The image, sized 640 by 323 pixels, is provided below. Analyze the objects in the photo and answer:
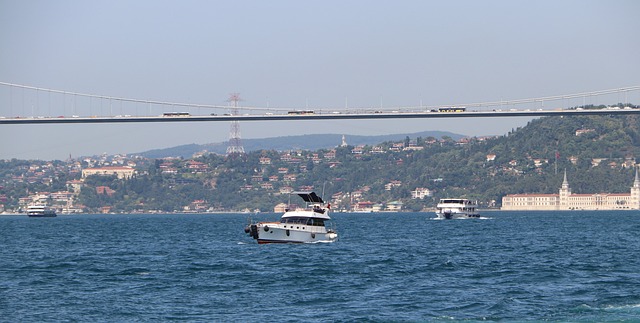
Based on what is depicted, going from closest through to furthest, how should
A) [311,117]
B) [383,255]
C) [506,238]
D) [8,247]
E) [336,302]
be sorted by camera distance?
[336,302] < [383,255] < [8,247] < [506,238] < [311,117]

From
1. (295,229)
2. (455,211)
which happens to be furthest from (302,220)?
(455,211)

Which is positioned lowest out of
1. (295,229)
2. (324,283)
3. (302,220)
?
(324,283)

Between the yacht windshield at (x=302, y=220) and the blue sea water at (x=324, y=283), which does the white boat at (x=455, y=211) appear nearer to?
the blue sea water at (x=324, y=283)

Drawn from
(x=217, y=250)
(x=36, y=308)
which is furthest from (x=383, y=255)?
(x=36, y=308)

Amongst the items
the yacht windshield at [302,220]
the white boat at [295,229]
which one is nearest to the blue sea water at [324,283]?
the white boat at [295,229]

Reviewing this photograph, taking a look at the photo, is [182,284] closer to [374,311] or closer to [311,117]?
[374,311]

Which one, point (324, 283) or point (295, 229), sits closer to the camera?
point (324, 283)

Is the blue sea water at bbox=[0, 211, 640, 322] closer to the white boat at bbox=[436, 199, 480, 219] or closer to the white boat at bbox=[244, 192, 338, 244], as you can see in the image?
the white boat at bbox=[244, 192, 338, 244]

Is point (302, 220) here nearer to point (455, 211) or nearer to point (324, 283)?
point (324, 283)
